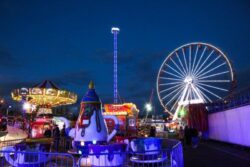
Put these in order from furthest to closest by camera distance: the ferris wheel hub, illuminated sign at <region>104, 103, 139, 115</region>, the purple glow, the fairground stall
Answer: the ferris wheel hub < illuminated sign at <region>104, 103, 139, 115</region> < the fairground stall < the purple glow

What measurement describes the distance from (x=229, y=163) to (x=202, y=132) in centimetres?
1353

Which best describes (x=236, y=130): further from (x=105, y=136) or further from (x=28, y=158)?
(x=28, y=158)

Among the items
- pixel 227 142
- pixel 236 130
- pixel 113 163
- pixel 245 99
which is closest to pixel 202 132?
pixel 227 142

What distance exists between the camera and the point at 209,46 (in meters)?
29.6

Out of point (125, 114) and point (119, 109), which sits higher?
point (119, 109)

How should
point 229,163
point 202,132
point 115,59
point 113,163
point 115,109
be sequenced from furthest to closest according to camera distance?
point 115,59, point 115,109, point 202,132, point 229,163, point 113,163

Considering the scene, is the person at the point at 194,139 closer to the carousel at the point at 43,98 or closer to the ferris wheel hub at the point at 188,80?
the ferris wheel hub at the point at 188,80

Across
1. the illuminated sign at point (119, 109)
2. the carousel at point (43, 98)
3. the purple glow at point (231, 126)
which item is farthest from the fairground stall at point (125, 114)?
the purple glow at point (231, 126)

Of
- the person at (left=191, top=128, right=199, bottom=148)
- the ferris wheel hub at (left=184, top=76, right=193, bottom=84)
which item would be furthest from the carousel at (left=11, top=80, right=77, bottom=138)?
the person at (left=191, top=128, right=199, bottom=148)

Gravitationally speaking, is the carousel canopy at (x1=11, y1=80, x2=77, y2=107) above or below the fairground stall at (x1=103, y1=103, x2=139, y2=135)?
above

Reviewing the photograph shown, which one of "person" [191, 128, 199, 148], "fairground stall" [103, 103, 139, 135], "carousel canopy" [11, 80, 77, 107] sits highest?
"carousel canopy" [11, 80, 77, 107]

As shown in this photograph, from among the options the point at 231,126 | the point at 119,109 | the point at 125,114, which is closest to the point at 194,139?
the point at 231,126

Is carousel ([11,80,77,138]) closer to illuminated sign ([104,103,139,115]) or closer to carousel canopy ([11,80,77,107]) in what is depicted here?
carousel canopy ([11,80,77,107])

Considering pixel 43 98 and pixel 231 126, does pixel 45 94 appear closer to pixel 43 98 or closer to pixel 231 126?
pixel 43 98
